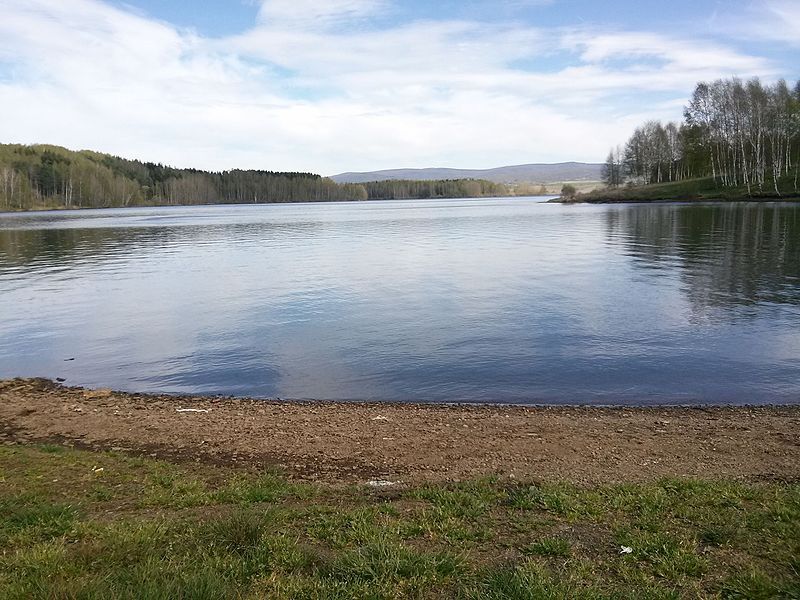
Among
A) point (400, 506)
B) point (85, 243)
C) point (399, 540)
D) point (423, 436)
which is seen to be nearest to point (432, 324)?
point (423, 436)

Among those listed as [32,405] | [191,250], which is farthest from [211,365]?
[191,250]

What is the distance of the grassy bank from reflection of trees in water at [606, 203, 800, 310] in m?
19.1

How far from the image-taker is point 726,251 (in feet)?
133

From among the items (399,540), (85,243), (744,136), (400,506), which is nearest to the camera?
(399,540)

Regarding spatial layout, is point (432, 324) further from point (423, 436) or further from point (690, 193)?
point (690, 193)

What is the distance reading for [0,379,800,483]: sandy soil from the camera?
9414 millimetres

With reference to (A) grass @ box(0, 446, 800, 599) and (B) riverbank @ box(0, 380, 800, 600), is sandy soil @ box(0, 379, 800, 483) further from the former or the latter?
(A) grass @ box(0, 446, 800, 599)

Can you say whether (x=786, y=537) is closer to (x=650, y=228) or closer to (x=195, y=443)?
(x=195, y=443)

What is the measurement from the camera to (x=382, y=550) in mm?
5688

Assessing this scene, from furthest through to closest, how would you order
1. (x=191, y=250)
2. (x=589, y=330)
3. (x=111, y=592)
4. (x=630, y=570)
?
(x=191, y=250), (x=589, y=330), (x=630, y=570), (x=111, y=592)

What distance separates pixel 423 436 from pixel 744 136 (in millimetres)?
111490

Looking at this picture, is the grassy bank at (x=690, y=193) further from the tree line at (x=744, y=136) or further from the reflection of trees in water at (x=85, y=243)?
the reflection of trees in water at (x=85, y=243)

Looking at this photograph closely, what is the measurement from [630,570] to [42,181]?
21797cm

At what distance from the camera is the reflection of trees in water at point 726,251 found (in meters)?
27.6
